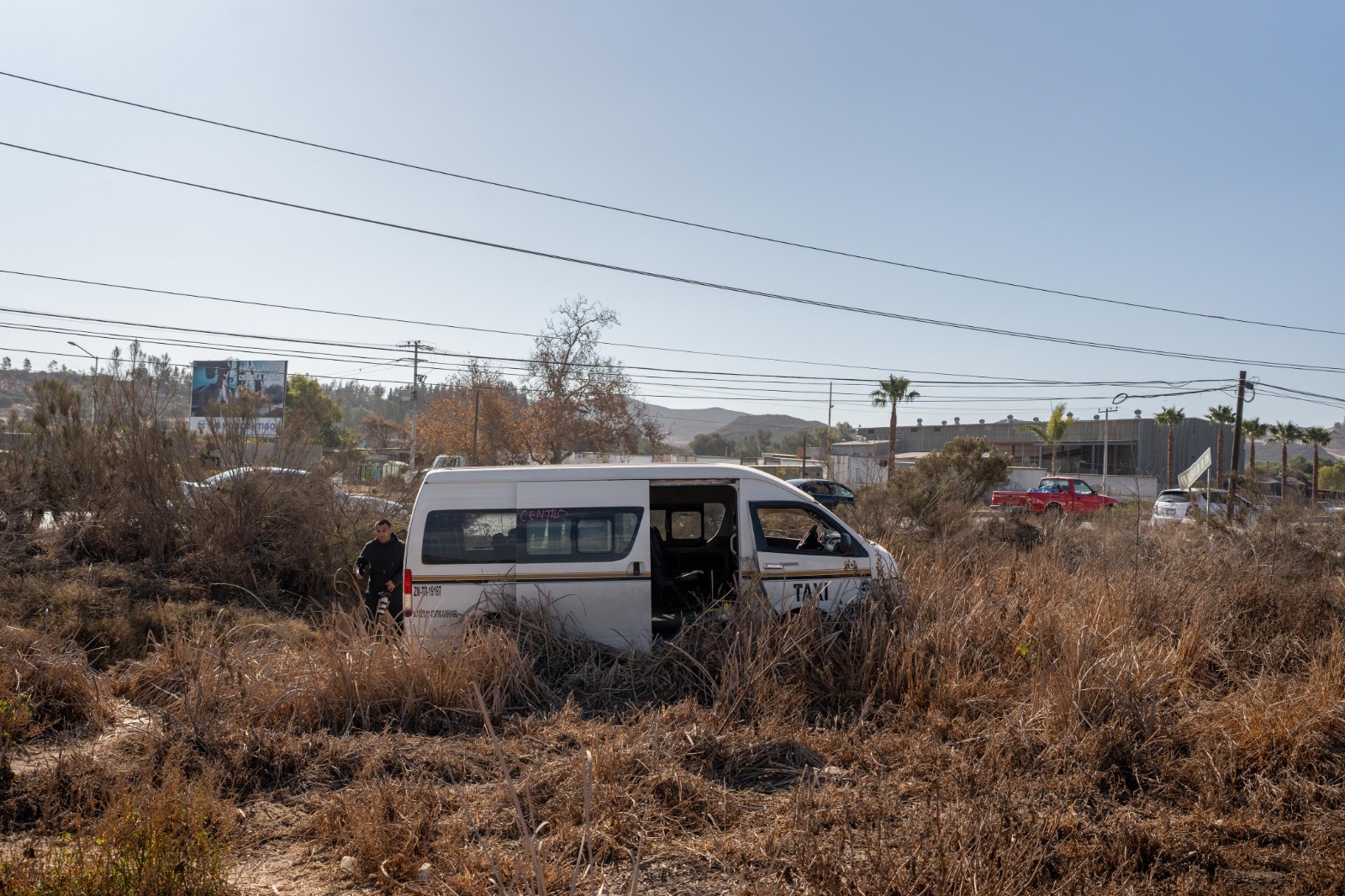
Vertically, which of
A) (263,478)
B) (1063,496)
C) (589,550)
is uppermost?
(263,478)

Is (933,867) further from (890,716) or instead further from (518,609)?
(518,609)

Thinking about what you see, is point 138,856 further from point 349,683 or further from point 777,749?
point 777,749

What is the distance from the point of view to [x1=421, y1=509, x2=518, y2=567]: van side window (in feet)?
Result: 29.3

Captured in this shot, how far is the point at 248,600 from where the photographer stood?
13172 millimetres

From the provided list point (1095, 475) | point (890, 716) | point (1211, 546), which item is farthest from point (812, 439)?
point (890, 716)

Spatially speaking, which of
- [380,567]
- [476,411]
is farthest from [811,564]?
[476,411]

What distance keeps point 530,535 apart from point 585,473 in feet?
2.85

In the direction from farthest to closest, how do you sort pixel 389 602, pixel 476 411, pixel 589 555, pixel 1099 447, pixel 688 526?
pixel 1099 447
pixel 476 411
pixel 688 526
pixel 389 602
pixel 589 555

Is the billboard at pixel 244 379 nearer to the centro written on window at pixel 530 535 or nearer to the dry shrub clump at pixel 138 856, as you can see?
the centro written on window at pixel 530 535

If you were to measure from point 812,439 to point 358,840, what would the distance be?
114899 millimetres

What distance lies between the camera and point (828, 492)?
36344 mm

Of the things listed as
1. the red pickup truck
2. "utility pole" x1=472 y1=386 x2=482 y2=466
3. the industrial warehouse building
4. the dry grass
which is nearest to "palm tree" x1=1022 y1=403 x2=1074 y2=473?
the industrial warehouse building

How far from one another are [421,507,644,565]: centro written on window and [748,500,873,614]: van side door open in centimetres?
Answer: 139

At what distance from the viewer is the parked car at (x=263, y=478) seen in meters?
14.3
